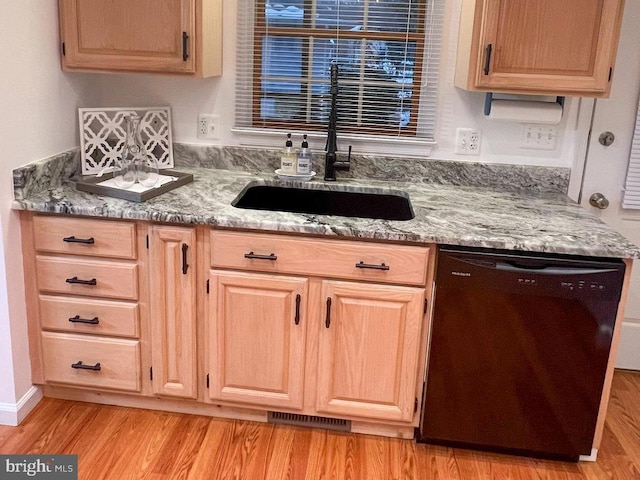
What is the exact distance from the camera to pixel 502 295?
206cm

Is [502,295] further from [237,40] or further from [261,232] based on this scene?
[237,40]

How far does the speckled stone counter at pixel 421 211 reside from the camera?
2.05 m

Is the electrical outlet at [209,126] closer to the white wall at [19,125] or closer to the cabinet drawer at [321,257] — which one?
the white wall at [19,125]

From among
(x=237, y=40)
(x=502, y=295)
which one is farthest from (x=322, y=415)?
(x=237, y=40)

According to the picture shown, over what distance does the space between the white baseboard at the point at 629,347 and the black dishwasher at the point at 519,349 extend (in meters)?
0.87

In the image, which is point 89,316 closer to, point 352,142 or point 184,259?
point 184,259

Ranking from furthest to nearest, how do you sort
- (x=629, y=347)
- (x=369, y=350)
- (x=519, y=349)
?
1. (x=629, y=347)
2. (x=369, y=350)
3. (x=519, y=349)

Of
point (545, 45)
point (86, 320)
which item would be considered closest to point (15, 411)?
point (86, 320)

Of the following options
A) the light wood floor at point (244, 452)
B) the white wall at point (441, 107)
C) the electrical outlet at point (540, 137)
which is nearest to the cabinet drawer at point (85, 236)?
the light wood floor at point (244, 452)

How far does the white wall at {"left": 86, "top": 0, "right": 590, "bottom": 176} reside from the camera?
2.66m

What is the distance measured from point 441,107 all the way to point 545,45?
555 millimetres

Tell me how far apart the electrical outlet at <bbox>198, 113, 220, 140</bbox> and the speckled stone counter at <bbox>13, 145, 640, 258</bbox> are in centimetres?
22

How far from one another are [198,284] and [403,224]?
774 millimetres

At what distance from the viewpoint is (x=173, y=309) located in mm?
2285
